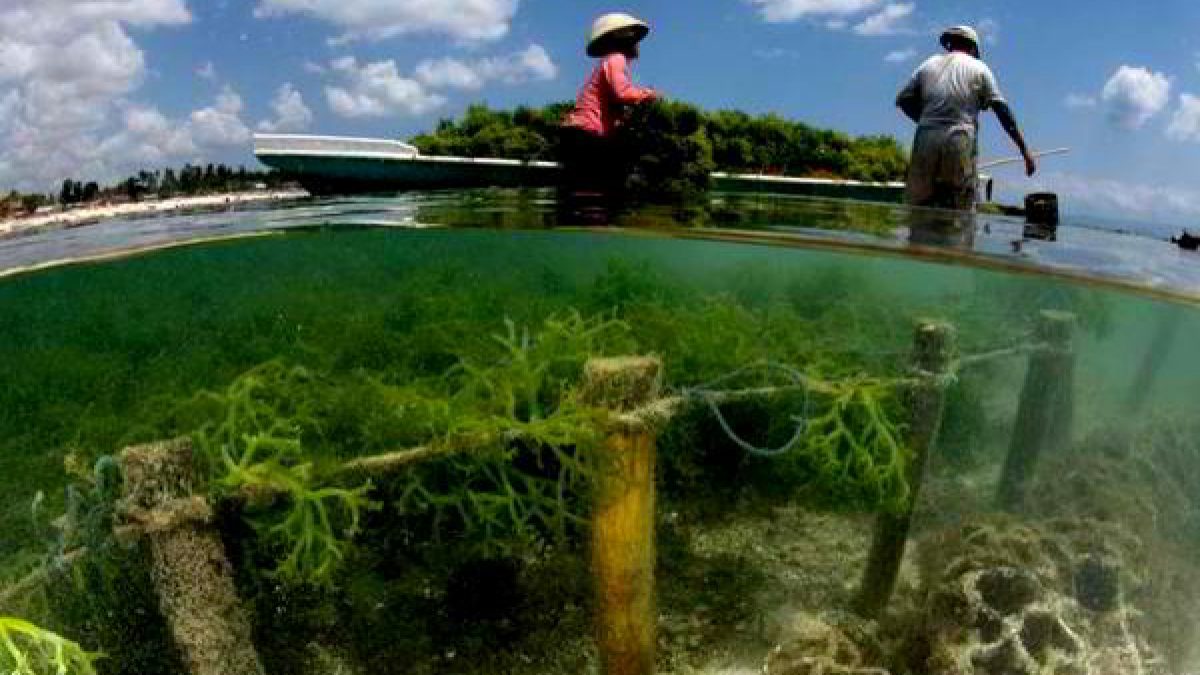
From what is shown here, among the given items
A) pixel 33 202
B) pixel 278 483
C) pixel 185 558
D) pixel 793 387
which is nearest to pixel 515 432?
pixel 278 483

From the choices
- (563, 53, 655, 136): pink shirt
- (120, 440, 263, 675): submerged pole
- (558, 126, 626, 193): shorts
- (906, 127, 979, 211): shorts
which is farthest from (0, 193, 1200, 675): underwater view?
(563, 53, 655, 136): pink shirt

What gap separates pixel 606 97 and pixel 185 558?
6270mm

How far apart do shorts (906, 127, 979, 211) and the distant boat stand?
4420 millimetres

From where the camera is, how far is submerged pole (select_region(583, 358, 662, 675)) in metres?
4.56

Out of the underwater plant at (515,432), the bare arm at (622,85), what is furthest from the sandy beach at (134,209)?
the underwater plant at (515,432)

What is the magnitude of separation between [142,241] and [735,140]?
8.24 m

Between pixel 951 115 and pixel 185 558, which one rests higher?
pixel 951 115

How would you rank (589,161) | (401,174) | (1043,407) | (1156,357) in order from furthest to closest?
1. (1156,357)
2. (401,174)
3. (589,161)
4. (1043,407)

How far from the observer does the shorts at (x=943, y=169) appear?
8.71m

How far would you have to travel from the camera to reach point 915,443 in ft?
20.6

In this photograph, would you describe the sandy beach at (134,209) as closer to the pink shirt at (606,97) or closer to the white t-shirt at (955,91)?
the pink shirt at (606,97)

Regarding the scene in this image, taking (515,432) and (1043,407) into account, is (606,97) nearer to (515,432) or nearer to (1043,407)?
(1043,407)

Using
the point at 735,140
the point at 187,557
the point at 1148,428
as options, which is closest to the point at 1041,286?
the point at 1148,428

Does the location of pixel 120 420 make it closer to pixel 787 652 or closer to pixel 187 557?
pixel 187 557
